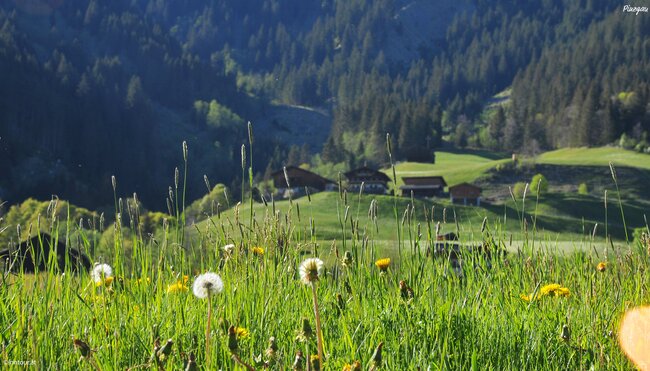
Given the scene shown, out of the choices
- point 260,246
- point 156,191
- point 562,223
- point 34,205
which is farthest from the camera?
point 156,191

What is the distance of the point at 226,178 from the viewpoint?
633ft

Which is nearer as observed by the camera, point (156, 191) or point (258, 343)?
point (258, 343)

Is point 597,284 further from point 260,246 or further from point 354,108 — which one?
point 354,108

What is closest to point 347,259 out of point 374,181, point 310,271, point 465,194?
point 310,271

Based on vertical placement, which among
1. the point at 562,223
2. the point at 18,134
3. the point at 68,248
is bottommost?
the point at 562,223

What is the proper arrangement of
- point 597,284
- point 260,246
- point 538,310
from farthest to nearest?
point 260,246, point 597,284, point 538,310

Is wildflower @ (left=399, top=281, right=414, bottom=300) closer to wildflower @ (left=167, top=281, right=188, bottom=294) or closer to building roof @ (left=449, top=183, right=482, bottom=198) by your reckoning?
wildflower @ (left=167, top=281, right=188, bottom=294)

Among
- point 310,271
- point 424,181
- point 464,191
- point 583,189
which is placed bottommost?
point 583,189

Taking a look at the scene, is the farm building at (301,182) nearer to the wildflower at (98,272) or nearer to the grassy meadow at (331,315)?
the grassy meadow at (331,315)

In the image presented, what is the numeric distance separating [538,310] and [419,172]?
5390 inches

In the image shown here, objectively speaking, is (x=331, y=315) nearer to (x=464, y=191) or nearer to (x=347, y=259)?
(x=347, y=259)

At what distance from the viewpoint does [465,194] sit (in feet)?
341

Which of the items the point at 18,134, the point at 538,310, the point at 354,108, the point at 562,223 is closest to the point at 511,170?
the point at 562,223

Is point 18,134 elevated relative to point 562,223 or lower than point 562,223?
elevated
